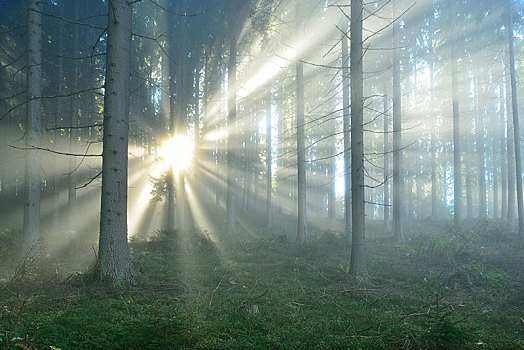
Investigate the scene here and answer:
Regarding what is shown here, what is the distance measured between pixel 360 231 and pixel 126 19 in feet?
26.3

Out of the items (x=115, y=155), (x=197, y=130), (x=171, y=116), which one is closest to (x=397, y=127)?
(x=171, y=116)

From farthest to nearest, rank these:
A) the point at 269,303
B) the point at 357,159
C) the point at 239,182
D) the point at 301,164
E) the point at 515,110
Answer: the point at 239,182, the point at 515,110, the point at 301,164, the point at 357,159, the point at 269,303

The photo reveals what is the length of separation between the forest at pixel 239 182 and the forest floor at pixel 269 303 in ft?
0.17

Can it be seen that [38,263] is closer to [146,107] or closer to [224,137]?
[146,107]

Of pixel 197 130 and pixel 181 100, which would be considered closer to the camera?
pixel 181 100

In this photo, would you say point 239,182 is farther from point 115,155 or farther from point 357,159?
point 115,155

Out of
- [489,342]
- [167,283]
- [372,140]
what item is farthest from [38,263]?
[372,140]

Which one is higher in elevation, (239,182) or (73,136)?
(73,136)

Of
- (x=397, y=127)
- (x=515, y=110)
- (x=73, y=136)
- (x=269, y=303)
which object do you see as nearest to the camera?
(x=269, y=303)

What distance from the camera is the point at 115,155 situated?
22.3 feet

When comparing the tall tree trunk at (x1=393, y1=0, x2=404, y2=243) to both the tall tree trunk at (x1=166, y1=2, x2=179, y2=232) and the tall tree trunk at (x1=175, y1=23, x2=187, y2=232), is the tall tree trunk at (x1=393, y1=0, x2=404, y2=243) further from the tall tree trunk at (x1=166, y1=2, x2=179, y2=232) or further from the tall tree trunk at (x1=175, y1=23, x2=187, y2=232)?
the tall tree trunk at (x1=166, y1=2, x2=179, y2=232)

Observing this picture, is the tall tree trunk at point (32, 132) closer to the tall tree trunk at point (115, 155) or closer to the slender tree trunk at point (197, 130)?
the tall tree trunk at point (115, 155)

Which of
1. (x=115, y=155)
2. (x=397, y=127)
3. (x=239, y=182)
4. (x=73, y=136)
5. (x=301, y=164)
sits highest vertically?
(x=397, y=127)

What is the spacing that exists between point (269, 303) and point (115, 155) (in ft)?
15.1
